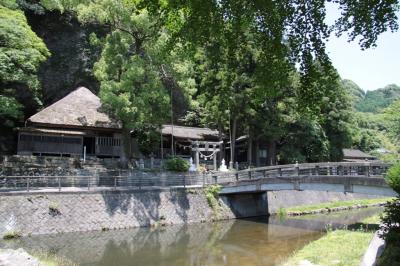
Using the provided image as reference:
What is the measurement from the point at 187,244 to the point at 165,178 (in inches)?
290

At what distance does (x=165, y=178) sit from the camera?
2594 centimetres

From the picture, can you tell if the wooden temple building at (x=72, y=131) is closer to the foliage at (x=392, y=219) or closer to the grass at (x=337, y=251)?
the grass at (x=337, y=251)

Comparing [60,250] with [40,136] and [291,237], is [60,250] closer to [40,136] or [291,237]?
[291,237]

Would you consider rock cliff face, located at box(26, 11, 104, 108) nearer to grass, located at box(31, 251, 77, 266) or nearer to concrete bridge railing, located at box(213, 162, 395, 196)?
concrete bridge railing, located at box(213, 162, 395, 196)

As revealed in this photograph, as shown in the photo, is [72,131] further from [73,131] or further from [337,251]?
[337,251]

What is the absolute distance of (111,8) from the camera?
26.6m

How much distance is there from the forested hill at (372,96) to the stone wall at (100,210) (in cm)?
9309

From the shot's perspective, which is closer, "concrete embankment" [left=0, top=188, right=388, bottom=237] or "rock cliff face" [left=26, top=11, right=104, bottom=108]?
"concrete embankment" [left=0, top=188, right=388, bottom=237]

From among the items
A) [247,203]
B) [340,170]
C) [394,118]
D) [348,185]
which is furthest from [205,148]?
[394,118]

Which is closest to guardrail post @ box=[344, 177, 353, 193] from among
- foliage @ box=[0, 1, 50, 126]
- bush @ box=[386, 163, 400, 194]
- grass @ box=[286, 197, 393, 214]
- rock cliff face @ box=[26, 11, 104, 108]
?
bush @ box=[386, 163, 400, 194]

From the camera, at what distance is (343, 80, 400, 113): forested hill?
363 ft

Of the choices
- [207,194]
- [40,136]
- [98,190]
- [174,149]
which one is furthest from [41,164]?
[174,149]

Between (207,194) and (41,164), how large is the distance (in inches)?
432

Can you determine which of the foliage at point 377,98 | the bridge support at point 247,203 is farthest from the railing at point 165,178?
the foliage at point 377,98
